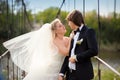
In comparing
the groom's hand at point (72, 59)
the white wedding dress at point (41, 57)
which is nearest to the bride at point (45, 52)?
the white wedding dress at point (41, 57)

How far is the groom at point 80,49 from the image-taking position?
7.23 feet

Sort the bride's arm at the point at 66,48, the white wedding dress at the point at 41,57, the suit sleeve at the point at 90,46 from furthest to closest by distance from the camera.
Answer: the white wedding dress at the point at 41,57, the bride's arm at the point at 66,48, the suit sleeve at the point at 90,46

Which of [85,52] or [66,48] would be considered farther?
[66,48]

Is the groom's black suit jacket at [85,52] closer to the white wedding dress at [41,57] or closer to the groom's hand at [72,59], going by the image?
the groom's hand at [72,59]

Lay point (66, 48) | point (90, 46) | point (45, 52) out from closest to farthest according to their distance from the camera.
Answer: point (90, 46) < point (66, 48) < point (45, 52)

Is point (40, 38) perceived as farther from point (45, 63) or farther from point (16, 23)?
point (16, 23)

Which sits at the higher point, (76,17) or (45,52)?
(76,17)

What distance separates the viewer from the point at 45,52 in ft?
9.01

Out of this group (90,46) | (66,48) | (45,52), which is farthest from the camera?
(45,52)

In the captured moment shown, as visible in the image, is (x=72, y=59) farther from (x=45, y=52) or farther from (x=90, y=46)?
(x=45, y=52)

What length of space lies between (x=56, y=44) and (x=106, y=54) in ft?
33.1

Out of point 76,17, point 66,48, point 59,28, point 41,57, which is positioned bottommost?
point 41,57

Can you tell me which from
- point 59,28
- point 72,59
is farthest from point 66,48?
point 72,59

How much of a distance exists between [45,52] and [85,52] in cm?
58
